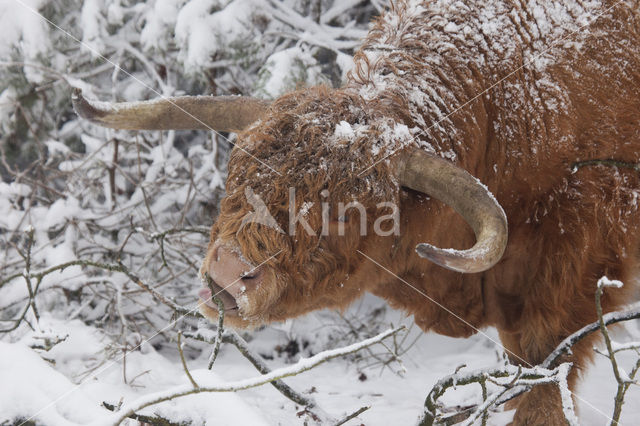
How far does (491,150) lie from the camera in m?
3.32

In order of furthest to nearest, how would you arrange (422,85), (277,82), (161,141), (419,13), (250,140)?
(161,141) → (277,82) → (419,13) → (422,85) → (250,140)

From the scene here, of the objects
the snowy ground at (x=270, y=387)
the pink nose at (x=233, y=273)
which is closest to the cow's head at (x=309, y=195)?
the pink nose at (x=233, y=273)

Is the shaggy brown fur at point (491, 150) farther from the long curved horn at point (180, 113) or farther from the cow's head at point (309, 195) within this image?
the long curved horn at point (180, 113)

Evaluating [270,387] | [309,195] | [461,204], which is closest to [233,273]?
[309,195]

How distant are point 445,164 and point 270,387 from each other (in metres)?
2.43

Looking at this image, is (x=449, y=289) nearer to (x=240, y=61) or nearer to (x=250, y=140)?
(x=250, y=140)

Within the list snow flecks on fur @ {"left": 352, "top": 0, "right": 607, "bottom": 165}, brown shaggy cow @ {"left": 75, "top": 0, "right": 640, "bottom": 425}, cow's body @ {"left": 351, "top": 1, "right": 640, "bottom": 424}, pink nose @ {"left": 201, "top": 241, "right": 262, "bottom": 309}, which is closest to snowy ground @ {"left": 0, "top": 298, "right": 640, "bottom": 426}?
pink nose @ {"left": 201, "top": 241, "right": 262, "bottom": 309}

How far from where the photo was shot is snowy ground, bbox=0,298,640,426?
92.8 inches

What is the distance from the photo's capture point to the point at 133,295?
5203 millimetres

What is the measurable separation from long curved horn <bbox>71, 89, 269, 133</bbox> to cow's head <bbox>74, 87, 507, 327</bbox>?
0.14m

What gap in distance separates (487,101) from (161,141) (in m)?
3.12

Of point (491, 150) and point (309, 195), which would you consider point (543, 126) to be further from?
point (309, 195)

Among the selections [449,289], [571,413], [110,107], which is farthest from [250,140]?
[571,413]

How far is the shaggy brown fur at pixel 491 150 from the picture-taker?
294 centimetres
